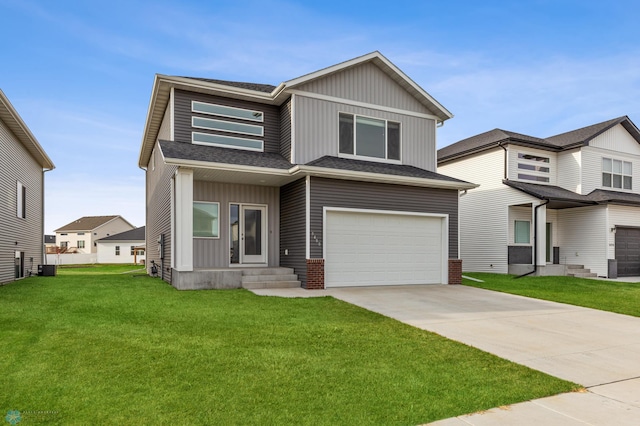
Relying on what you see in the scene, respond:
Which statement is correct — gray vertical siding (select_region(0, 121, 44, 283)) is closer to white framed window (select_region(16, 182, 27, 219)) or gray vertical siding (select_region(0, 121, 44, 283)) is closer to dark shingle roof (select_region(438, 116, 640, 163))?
white framed window (select_region(16, 182, 27, 219))

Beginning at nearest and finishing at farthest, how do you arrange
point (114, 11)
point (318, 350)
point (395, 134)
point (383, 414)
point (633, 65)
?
point (383, 414) → point (318, 350) → point (114, 11) → point (395, 134) → point (633, 65)

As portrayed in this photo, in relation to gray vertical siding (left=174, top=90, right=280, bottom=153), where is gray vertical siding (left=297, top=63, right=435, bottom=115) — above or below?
above

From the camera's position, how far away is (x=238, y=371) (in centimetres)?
455

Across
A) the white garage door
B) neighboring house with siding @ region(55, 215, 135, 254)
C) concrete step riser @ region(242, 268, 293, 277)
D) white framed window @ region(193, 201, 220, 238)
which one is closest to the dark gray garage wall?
the white garage door

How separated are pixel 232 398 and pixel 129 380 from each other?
1.18 metres

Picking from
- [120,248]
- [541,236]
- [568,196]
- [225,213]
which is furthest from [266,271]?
[120,248]

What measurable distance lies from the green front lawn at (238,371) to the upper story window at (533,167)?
49.4 feet

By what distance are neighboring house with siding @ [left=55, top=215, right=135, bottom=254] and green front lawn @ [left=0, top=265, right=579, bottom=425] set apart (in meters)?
57.3

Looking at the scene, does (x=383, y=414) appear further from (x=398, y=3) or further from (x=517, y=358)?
(x=398, y=3)

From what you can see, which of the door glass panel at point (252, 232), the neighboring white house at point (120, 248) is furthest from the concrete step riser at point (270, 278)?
the neighboring white house at point (120, 248)

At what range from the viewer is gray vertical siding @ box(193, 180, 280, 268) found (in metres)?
13.2

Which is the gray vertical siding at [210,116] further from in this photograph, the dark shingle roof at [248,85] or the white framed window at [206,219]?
the white framed window at [206,219]

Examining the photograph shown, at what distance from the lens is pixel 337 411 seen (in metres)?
3.63

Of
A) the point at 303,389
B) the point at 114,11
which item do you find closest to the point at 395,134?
the point at 114,11
